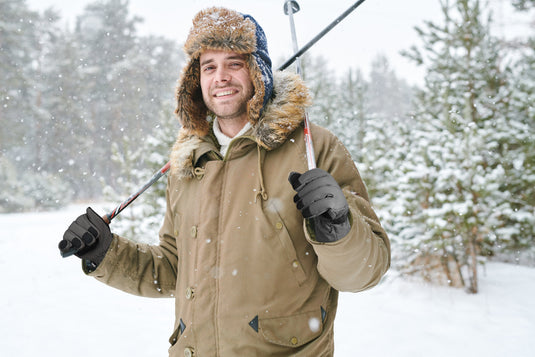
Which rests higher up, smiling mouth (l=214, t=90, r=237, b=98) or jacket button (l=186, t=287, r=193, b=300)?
smiling mouth (l=214, t=90, r=237, b=98)

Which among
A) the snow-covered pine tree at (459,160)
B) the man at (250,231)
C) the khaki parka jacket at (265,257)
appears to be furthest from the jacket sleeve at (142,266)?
the snow-covered pine tree at (459,160)

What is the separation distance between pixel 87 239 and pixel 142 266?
35 centimetres

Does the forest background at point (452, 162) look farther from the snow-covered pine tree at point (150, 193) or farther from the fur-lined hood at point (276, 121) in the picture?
the fur-lined hood at point (276, 121)

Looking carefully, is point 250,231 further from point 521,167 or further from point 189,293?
point 521,167

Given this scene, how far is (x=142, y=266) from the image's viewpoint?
2145mm

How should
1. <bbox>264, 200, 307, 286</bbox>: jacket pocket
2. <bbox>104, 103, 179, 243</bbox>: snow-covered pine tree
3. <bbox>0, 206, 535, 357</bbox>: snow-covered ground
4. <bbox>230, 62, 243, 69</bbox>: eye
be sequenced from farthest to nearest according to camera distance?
<bbox>104, 103, 179, 243</bbox>: snow-covered pine tree < <bbox>0, 206, 535, 357</bbox>: snow-covered ground < <bbox>230, 62, 243, 69</bbox>: eye < <bbox>264, 200, 307, 286</bbox>: jacket pocket

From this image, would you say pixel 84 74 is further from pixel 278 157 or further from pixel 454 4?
pixel 278 157

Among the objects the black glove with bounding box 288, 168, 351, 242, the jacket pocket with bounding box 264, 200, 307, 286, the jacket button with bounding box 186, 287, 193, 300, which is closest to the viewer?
the black glove with bounding box 288, 168, 351, 242

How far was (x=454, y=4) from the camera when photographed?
7.07 metres

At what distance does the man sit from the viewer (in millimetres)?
1482

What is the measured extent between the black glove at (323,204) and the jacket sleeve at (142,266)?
108cm

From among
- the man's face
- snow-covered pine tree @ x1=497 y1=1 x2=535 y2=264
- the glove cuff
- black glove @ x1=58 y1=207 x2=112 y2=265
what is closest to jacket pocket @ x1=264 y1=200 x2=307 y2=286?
the glove cuff

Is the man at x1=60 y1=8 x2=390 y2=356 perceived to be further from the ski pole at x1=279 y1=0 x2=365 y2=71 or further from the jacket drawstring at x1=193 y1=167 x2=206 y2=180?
the ski pole at x1=279 y1=0 x2=365 y2=71

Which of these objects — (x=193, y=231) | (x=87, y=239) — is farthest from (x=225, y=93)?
(x=87, y=239)
